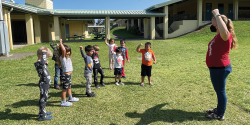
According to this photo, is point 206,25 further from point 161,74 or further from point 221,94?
point 221,94

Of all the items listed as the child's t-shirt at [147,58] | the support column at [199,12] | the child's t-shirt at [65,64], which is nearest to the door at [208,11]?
the support column at [199,12]

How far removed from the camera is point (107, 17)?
64.0 ft

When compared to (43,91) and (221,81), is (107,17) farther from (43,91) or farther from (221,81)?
(221,81)

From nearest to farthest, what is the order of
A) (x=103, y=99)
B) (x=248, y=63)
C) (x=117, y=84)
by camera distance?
(x=103, y=99) → (x=117, y=84) → (x=248, y=63)

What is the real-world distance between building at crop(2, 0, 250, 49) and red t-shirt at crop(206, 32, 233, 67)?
14728 millimetres

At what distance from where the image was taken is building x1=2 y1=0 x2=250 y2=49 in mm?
17416

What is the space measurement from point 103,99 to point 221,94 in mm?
2560

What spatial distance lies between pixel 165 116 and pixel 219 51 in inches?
60.9

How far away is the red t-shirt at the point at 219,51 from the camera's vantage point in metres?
2.94

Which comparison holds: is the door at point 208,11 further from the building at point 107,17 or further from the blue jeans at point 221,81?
the blue jeans at point 221,81

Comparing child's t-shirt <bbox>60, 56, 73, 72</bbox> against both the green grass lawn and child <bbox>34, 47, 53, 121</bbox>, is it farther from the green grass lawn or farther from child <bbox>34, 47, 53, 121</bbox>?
the green grass lawn

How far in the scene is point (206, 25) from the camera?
21.8 metres

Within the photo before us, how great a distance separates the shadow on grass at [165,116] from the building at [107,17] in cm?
1403

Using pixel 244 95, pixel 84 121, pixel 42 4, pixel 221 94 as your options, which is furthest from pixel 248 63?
pixel 42 4
